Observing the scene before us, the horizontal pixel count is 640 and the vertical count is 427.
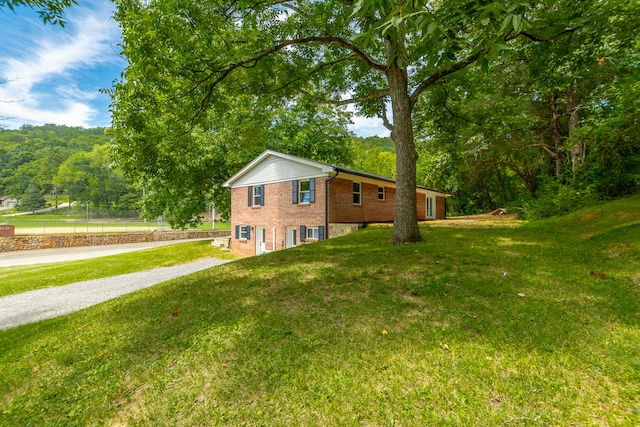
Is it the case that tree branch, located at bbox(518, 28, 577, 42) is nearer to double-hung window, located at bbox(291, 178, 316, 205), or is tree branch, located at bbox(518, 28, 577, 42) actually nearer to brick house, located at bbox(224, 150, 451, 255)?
brick house, located at bbox(224, 150, 451, 255)

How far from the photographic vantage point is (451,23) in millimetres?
3906

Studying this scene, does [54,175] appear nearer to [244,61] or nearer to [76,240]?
[76,240]

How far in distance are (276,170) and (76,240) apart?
20684mm

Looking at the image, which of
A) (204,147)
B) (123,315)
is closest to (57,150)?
(204,147)

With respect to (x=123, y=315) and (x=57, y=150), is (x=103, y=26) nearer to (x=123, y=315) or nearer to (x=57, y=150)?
(x=123, y=315)

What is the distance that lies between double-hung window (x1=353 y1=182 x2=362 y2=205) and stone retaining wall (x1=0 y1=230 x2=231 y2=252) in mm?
23721

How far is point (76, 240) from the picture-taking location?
79.6ft

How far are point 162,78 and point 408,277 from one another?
675cm

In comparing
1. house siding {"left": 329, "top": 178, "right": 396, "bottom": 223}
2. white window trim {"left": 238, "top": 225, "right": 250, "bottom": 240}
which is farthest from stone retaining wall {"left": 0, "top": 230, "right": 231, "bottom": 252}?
house siding {"left": 329, "top": 178, "right": 396, "bottom": 223}

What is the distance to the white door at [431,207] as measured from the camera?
74.9ft

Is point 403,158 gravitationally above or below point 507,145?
below

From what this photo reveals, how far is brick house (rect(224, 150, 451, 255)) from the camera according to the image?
46.1 feet

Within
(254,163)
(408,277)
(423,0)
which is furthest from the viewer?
(254,163)

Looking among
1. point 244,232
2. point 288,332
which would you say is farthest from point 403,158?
point 244,232
